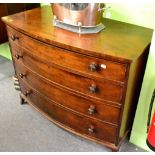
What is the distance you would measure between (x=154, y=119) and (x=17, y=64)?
105 cm

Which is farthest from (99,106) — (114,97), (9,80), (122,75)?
(9,80)

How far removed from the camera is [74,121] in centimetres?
148

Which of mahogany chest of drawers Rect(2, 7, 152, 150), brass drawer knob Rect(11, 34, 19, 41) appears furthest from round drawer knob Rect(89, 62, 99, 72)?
brass drawer knob Rect(11, 34, 19, 41)

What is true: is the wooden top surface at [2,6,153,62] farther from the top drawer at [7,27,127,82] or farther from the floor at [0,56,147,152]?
the floor at [0,56,147,152]

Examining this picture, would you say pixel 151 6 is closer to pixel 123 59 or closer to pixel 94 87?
pixel 123 59

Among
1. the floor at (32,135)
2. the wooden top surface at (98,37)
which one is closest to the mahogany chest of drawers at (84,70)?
the wooden top surface at (98,37)

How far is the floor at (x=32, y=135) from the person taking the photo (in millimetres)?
1557

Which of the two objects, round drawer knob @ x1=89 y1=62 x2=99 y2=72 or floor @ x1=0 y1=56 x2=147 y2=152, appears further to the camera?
floor @ x1=0 y1=56 x2=147 y2=152

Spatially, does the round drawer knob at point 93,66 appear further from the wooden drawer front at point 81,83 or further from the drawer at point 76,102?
the drawer at point 76,102

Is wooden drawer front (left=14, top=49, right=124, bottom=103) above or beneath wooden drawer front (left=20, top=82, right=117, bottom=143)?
above

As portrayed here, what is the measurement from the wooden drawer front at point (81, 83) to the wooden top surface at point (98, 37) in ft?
0.55

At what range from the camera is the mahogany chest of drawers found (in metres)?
1.13

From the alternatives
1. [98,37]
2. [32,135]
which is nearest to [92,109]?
[98,37]

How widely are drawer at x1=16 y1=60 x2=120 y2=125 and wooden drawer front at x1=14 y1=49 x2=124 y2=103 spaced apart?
45mm
